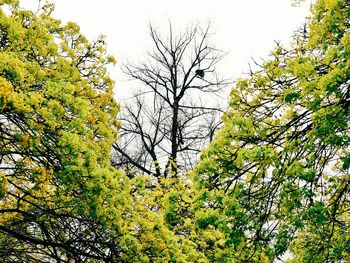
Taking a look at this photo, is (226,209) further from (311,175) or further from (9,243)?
(9,243)

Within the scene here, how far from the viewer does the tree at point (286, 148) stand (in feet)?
15.5

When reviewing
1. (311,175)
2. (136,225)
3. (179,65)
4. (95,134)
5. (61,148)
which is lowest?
(311,175)

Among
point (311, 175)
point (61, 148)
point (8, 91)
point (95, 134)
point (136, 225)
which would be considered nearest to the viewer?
point (8, 91)

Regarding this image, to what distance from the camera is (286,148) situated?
522 cm

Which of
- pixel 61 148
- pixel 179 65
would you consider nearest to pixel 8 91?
pixel 61 148

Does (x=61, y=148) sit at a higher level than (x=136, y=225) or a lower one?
higher

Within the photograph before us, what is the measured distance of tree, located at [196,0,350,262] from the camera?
4.72 meters

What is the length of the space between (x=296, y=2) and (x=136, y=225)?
4675 millimetres

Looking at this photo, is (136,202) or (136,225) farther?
(136,202)

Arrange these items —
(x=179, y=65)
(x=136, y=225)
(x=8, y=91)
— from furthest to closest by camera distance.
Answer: (x=179, y=65) → (x=136, y=225) → (x=8, y=91)

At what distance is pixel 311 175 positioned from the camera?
4.82 metres

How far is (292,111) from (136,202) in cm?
343

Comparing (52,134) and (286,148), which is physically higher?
(52,134)

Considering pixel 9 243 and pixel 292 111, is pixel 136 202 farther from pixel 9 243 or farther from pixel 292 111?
pixel 292 111
